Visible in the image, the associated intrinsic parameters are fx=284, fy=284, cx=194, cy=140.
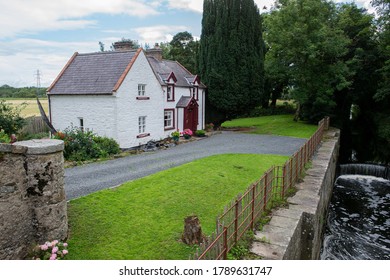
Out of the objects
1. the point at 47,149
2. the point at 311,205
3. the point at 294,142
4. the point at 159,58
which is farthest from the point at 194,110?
the point at 47,149

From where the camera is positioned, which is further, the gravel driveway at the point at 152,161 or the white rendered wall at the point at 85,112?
the white rendered wall at the point at 85,112

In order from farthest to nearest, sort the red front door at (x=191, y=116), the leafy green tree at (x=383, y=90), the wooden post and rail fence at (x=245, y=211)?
1. the red front door at (x=191, y=116)
2. the leafy green tree at (x=383, y=90)
3. the wooden post and rail fence at (x=245, y=211)

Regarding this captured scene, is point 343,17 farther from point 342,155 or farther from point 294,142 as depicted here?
point 294,142

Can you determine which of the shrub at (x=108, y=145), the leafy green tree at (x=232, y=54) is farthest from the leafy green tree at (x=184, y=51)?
the shrub at (x=108, y=145)

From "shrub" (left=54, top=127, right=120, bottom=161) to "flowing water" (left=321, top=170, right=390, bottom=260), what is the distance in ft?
42.0

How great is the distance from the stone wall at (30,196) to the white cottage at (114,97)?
12.4 m

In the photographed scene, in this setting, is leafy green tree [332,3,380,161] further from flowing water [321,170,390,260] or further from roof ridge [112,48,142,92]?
roof ridge [112,48,142,92]

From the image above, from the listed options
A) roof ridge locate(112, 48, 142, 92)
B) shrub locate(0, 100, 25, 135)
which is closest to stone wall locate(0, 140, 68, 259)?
roof ridge locate(112, 48, 142, 92)

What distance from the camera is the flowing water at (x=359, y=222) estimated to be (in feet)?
38.3

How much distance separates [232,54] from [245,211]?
23.2 meters

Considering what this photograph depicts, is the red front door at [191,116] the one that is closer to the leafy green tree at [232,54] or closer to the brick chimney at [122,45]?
the leafy green tree at [232,54]

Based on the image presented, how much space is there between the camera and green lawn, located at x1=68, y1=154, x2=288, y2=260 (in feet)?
21.5

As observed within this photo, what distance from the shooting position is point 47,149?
6.15 meters

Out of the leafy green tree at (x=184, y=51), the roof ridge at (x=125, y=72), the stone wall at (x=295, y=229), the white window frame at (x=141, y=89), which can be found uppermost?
the leafy green tree at (x=184, y=51)
